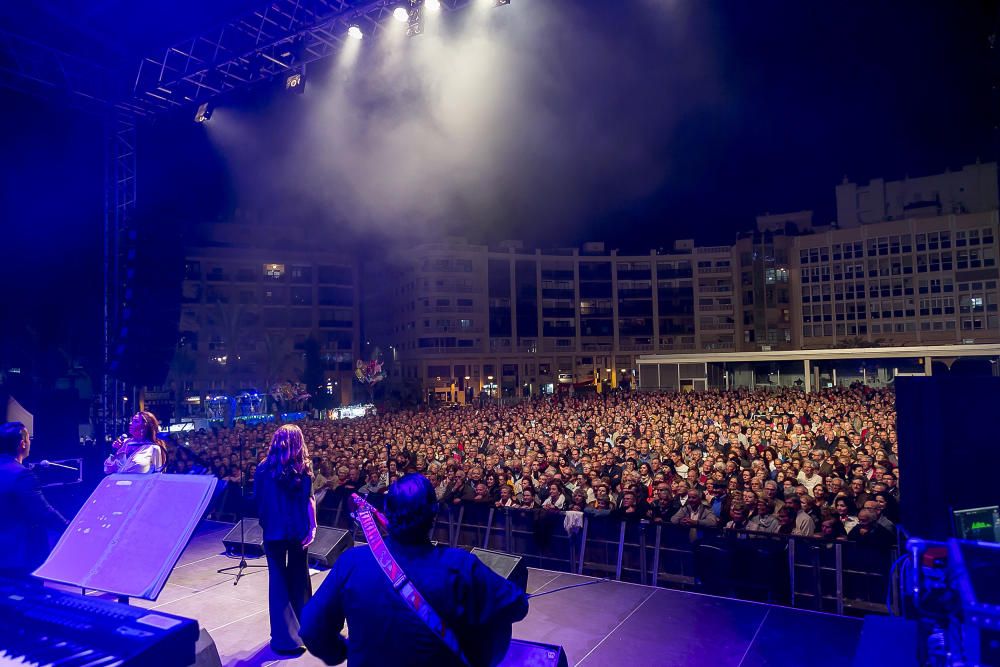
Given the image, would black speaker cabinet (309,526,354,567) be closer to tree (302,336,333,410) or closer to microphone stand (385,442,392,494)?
microphone stand (385,442,392,494)

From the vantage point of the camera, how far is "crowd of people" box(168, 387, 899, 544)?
255 inches

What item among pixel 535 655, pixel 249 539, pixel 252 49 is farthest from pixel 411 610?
pixel 252 49

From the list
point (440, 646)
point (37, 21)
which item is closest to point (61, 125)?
point (37, 21)

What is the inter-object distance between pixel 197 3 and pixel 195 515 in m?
8.24

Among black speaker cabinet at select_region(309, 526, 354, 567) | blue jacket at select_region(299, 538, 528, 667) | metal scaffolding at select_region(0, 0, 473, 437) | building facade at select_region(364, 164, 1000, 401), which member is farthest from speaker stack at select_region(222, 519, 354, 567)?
building facade at select_region(364, 164, 1000, 401)

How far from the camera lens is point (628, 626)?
14.2 feet

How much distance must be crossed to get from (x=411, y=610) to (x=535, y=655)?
1098mm

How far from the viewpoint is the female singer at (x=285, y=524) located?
12.2 feet

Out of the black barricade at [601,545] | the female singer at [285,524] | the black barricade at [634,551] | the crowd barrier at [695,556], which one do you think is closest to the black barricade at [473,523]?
the crowd barrier at [695,556]

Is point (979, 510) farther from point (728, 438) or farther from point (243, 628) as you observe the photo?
point (728, 438)

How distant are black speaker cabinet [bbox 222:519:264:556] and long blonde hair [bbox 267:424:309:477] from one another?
2.79 m

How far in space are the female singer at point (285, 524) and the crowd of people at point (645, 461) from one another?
3.17 metres

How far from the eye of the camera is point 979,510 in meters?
3.65

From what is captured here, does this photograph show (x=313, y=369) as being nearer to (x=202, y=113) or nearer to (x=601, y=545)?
(x=202, y=113)
